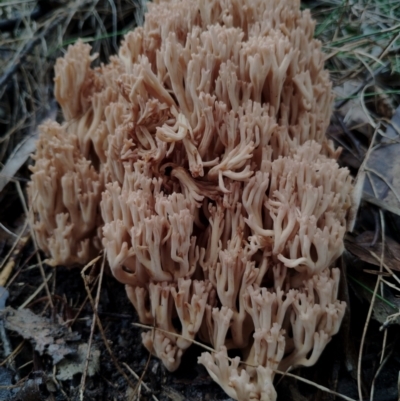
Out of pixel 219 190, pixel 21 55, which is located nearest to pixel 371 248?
pixel 219 190

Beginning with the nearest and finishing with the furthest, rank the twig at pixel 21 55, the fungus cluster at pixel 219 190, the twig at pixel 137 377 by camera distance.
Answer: the fungus cluster at pixel 219 190 < the twig at pixel 137 377 < the twig at pixel 21 55

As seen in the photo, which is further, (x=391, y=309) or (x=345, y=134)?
(x=345, y=134)

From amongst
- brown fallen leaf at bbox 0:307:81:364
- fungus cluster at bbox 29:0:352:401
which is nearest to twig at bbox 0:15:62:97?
fungus cluster at bbox 29:0:352:401

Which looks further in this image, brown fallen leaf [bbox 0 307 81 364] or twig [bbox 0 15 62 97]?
twig [bbox 0 15 62 97]

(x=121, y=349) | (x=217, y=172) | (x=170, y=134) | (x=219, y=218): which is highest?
(x=170, y=134)

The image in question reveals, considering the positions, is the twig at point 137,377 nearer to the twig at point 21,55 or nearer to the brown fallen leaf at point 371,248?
the brown fallen leaf at point 371,248

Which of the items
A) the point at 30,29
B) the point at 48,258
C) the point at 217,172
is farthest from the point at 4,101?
the point at 217,172

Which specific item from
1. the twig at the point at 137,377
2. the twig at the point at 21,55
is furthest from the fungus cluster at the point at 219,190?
the twig at the point at 21,55

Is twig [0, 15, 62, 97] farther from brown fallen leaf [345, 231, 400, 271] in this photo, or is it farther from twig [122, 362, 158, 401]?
brown fallen leaf [345, 231, 400, 271]

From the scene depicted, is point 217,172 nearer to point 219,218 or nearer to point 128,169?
point 219,218
